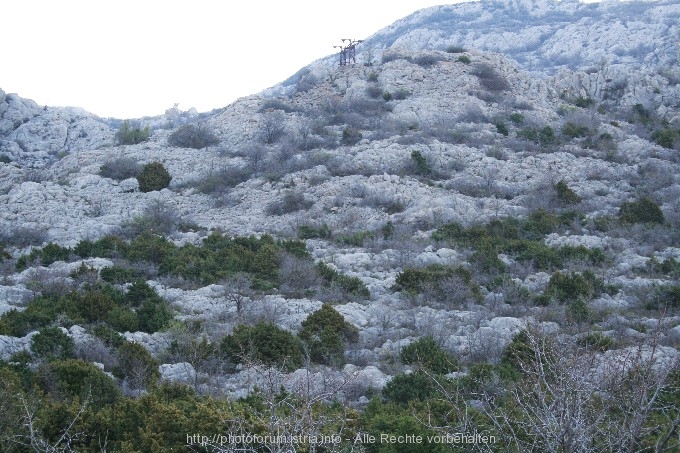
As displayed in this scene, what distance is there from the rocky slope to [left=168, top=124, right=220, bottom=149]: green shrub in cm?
50

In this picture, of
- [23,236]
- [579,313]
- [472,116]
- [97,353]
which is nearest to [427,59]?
[472,116]

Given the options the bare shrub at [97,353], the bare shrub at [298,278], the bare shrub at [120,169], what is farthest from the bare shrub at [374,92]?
the bare shrub at [97,353]

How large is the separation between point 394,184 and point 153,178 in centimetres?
811

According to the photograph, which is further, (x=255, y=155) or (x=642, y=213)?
(x=255, y=155)

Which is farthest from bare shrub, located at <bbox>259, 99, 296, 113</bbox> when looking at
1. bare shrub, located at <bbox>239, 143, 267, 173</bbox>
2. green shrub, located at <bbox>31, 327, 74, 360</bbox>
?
green shrub, located at <bbox>31, 327, 74, 360</bbox>

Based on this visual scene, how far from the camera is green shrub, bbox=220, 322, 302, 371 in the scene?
34.2 ft

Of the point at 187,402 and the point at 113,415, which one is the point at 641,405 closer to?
the point at 187,402

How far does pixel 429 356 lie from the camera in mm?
10242

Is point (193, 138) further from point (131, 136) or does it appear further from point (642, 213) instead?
point (642, 213)

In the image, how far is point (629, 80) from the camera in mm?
30172

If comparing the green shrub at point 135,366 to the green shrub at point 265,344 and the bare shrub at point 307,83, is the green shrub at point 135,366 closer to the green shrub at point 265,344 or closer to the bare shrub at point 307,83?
the green shrub at point 265,344

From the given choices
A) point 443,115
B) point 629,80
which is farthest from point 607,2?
point 443,115

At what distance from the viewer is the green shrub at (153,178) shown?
21.7 meters

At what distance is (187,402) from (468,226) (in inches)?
467
